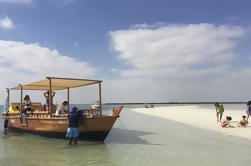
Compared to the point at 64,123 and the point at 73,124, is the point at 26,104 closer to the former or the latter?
the point at 64,123

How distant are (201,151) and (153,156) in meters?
1.86

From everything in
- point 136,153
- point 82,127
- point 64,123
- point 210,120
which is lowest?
point 136,153

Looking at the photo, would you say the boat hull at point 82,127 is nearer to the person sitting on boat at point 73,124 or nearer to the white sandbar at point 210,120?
the person sitting on boat at point 73,124

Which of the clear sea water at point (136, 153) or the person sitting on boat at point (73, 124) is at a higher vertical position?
the person sitting on boat at point (73, 124)

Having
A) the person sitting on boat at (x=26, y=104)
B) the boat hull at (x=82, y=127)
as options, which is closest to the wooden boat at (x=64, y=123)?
the boat hull at (x=82, y=127)

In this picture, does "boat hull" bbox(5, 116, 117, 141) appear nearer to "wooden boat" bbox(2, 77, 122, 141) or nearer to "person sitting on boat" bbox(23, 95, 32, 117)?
"wooden boat" bbox(2, 77, 122, 141)

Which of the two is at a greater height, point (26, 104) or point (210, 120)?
point (26, 104)

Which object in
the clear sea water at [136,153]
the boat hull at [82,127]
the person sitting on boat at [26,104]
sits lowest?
the clear sea water at [136,153]

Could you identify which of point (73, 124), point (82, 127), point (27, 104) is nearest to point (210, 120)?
point (82, 127)

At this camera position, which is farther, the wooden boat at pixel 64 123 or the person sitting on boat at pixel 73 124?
the wooden boat at pixel 64 123

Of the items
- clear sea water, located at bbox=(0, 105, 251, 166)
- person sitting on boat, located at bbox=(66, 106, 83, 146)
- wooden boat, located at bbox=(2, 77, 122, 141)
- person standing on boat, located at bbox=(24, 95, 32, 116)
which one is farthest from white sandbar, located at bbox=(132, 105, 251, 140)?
person standing on boat, located at bbox=(24, 95, 32, 116)

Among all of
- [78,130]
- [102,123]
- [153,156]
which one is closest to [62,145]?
[78,130]

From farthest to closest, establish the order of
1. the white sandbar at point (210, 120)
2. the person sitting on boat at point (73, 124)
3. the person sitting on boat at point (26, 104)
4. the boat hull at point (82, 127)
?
the person sitting on boat at point (26, 104), the white sandbar at point (210, 120), the boat hull at point (82, 127), the person sitting on boat at point (73, 124)

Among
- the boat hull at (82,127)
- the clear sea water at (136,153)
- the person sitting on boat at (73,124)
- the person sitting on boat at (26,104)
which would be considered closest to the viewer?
→ the clear sea water at (136,153)
